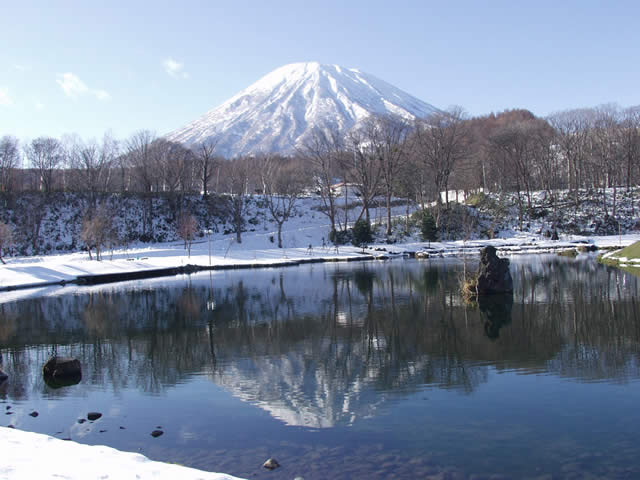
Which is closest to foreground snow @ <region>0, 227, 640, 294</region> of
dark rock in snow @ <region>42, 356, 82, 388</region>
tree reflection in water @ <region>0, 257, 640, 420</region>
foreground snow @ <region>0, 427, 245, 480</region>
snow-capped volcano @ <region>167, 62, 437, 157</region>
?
tree reflection in water @ <region>0, 257, 640, 420</region>

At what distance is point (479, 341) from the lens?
13.3 metres

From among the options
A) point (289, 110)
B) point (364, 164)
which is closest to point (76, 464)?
point (364, 164)

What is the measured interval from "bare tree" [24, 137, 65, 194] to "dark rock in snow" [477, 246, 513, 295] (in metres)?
56.6

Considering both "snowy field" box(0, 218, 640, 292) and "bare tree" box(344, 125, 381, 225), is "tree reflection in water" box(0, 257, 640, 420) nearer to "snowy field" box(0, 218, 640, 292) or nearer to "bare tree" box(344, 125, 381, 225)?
"snowy field" box(0, 218, 640, 292)

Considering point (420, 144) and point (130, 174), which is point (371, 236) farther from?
point (130, 174)

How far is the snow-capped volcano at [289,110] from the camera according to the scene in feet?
491

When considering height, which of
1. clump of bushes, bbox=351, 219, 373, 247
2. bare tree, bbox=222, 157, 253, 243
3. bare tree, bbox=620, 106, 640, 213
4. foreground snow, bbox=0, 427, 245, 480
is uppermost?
bare tree, bbox=620, 106, 640, 213

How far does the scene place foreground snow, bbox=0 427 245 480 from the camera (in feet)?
18.8

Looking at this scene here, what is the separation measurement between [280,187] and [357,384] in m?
53.4

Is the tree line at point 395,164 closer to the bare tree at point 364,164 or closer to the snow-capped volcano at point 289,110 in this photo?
the bare tree at point 364,164

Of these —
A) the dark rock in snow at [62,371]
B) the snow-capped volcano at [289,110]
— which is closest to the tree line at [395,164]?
the dark rock in snow at [62,371]

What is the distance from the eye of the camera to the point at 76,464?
6133 millimetres

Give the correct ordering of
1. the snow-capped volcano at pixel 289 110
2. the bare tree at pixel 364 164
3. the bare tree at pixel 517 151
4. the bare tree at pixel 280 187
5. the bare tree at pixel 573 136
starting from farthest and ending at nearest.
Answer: the snow-capped volcano at pixel 289 110 → the bare tree at pixel 573 136 → the bare tree at pixel 517 151 → the bare tree at pixel 280 187 → the bare tree at pixel 364 164

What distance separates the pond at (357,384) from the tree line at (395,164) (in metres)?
36.6
